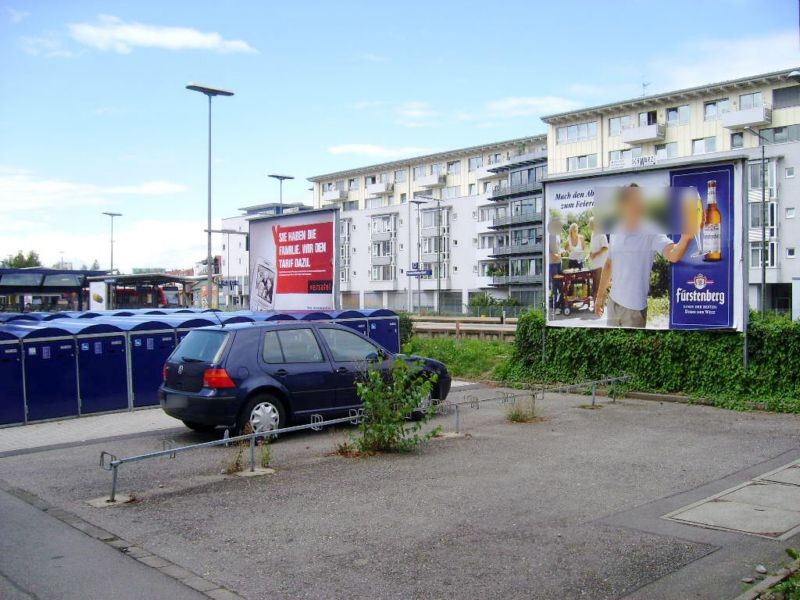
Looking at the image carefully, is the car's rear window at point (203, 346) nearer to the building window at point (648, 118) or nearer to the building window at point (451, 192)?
the building window at point (648, 118)

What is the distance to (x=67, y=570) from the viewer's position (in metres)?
5.96

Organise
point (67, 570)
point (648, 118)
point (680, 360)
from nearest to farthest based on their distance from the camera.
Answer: point (67, 570) < point (680, 360) < point (648, 118)

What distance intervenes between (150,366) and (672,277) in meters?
9.65

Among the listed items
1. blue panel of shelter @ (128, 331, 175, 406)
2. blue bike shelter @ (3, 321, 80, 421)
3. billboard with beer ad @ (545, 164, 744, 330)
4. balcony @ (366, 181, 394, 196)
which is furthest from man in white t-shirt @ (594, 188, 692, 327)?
balcony @ (366, 181, 394, 196)

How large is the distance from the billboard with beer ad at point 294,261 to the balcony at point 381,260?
69521mm

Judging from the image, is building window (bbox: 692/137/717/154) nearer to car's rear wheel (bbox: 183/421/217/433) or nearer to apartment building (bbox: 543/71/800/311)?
apartment building (bbox: 543/71/800/311)

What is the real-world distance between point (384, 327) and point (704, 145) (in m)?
53.9

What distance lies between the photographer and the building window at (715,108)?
63125 mm

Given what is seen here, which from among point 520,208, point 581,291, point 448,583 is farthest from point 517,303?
point 448,583

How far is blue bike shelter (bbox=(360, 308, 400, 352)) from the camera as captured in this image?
18297 mm

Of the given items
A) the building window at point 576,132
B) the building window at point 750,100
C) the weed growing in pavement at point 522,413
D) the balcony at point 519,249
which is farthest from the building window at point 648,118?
the weed growing in pavement at point 522,413

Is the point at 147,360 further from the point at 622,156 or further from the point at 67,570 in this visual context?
the point at 622,156

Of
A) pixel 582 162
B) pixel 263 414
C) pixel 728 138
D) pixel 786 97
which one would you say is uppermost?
pixel 786 97

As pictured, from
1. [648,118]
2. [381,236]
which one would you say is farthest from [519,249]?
[381,236]
